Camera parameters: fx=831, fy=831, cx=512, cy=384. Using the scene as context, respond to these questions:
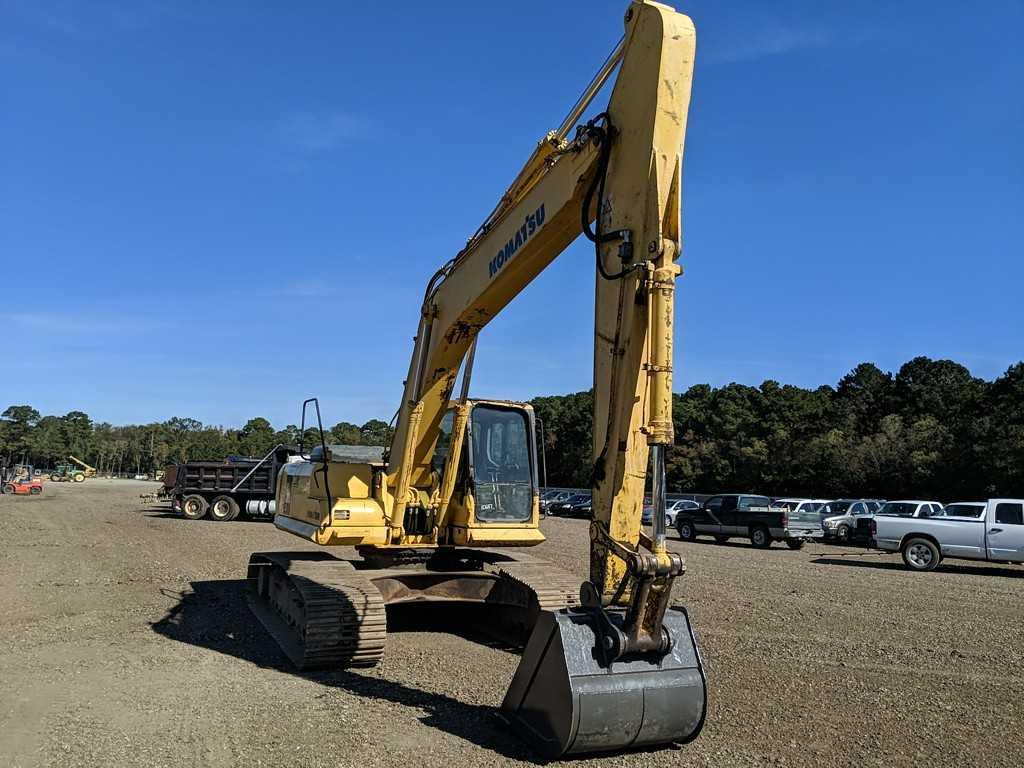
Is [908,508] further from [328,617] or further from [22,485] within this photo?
[22,485]

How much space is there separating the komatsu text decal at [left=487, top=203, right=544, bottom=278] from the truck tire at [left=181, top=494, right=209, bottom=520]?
2502 cm

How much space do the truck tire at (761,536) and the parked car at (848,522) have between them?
Result: 2.68 m

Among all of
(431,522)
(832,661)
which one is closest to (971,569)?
(832,661)

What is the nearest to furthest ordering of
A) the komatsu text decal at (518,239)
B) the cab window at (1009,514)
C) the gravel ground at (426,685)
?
1. the gravel ground at (426,685)
2. the komatsu text decal at (518,239)
3. the cab window at (1009,514)

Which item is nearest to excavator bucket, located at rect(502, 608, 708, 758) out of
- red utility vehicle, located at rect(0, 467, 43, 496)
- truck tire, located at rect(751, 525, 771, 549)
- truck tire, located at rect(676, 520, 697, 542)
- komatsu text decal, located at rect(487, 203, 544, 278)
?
komatsu text decal, located at rect(487, 203, 544, 278)

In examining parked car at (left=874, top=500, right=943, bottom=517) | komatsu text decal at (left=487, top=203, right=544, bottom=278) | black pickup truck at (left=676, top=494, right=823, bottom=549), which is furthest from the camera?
black pickup truck at (left=676, top=494, right=823, bottom=549)

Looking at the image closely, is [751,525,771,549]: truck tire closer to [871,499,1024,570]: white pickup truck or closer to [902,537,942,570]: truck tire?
[871,499,1024,570]: white pickup truck

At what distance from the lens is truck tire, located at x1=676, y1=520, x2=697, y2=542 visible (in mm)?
29625

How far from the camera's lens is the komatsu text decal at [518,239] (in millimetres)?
7418

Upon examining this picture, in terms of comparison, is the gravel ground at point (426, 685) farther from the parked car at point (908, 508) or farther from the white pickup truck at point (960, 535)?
the parked car at point (908, 508)

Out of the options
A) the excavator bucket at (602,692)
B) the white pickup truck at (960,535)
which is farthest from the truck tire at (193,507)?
the excavator bucket at (602,692)

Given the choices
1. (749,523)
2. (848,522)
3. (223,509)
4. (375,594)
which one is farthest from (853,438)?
(375,594)

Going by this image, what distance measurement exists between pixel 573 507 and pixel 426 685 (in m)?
39.0

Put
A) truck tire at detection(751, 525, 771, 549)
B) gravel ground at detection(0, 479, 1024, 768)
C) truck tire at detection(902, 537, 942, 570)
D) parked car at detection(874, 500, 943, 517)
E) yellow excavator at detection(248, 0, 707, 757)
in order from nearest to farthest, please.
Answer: yellow excavator at detection(248, 0, 707, 757)
gravel ground at detection(0, 479, 1024, 768)
truck tire at detection(902, 537, 942, 570)
parked car at detection(874, 500, 943, 517)
truck tire at detection(751, 525, 771, 549)
